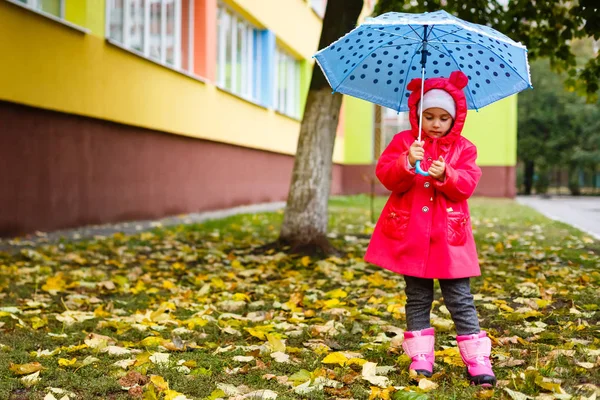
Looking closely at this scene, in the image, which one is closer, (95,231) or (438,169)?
(438,169)

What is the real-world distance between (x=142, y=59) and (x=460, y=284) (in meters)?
9.49

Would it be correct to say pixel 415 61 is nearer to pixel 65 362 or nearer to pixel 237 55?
pixel 65 362

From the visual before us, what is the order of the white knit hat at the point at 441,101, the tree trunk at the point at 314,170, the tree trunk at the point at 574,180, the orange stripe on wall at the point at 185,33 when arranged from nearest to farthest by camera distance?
1. the white knit hat at the point at 441,101
2. the tree trunk at the point at 314,170
3. the orange stripe on wall at the point at 185,33
4. the tree trunk at the point at 574,180

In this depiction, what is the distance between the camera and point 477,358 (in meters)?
3.19

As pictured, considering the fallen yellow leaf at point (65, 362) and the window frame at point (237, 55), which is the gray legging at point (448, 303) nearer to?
the fallen yellow leaf at point (65, 362)

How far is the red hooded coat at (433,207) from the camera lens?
10.4ft

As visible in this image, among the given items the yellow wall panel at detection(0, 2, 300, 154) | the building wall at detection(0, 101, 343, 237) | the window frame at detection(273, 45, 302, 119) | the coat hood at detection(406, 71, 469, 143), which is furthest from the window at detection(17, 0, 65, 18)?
the window frame at detection(273, 45, 302, 119)

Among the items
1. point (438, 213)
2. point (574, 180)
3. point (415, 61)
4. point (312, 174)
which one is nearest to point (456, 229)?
point (438, 213)

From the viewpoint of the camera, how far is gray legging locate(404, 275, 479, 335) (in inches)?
129

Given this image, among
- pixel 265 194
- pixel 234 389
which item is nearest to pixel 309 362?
pixel 234 389

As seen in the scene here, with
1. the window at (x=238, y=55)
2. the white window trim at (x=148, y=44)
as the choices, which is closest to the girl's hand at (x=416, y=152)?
the white window trim at (x=148, y=44)

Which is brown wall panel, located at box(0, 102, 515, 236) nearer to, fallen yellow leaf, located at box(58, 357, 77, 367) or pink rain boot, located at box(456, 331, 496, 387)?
fallen yellow leaf, located at box(58, 357, 77, 367)

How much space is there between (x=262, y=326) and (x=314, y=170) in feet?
11.2

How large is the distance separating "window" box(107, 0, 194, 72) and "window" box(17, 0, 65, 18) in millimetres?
1097
